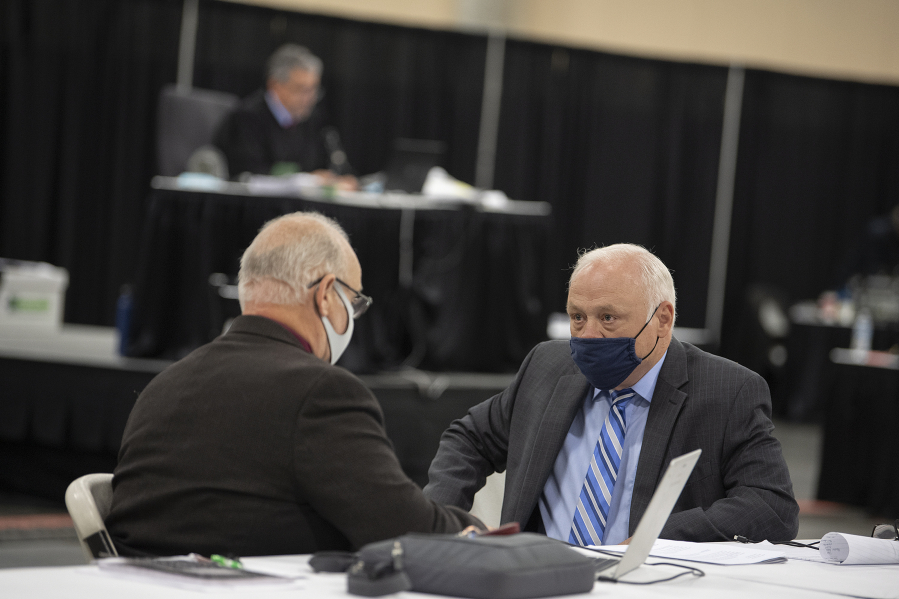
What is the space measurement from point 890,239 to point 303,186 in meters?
5.60

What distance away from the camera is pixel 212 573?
1.33 meters

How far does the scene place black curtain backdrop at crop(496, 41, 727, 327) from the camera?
29.5ft

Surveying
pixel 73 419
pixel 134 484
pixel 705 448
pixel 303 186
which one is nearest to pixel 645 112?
pixel 303 186

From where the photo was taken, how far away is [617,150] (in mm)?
9375

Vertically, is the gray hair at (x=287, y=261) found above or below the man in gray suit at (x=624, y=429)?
above

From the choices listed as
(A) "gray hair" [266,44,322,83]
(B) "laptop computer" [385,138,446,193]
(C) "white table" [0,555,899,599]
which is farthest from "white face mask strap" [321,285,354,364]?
(A) "gray hair" [266,44,322,83]

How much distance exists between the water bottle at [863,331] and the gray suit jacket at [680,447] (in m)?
5.11

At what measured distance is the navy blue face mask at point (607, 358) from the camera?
2.17 m

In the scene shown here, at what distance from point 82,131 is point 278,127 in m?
2.40

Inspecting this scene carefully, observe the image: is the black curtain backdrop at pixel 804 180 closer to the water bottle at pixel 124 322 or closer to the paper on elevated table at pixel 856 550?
the water bottle at pixel 124 322

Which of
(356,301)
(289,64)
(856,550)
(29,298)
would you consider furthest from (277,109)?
(856,550)

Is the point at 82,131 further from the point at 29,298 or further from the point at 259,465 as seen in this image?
the point at 259,465

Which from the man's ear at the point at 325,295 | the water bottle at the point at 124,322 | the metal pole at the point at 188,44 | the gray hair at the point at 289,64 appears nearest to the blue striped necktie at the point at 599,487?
the man's ear at the point at 325,295

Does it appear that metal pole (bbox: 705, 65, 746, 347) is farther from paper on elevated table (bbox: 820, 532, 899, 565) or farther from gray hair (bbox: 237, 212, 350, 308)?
gray hair (bbox: 237, 212, 350, 308)
